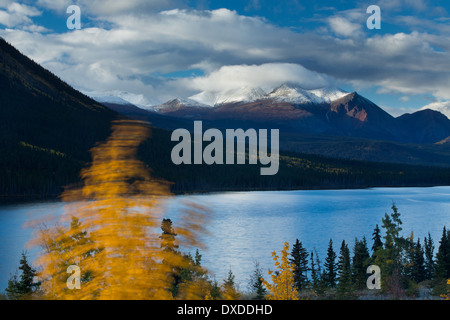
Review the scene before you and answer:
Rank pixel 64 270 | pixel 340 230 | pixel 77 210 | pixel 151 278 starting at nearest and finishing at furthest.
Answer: pixel 151 278, pixel 77 210, pixel 64 270, pixel 340 230

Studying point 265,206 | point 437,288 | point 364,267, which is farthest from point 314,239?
point 265,206

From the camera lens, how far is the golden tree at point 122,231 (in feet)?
18.1

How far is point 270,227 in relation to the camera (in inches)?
3462

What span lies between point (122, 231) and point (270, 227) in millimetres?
83648

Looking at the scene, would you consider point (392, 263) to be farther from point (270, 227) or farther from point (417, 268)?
point (270, 227)

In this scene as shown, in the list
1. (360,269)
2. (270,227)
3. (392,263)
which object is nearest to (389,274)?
(392,263)

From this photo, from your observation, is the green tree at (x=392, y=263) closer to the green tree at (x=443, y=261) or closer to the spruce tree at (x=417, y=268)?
the spruce tree at (x=417, y=268)

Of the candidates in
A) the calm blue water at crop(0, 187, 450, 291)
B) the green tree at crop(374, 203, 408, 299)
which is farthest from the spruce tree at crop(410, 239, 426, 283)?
the calm blue water at crop(0, 187, 450, 291)

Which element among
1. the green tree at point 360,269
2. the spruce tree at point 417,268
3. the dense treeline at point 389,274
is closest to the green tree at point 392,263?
the dense treeline at point 389,274

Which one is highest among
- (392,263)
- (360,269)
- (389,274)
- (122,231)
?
(122,231)

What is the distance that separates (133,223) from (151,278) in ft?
2.17
